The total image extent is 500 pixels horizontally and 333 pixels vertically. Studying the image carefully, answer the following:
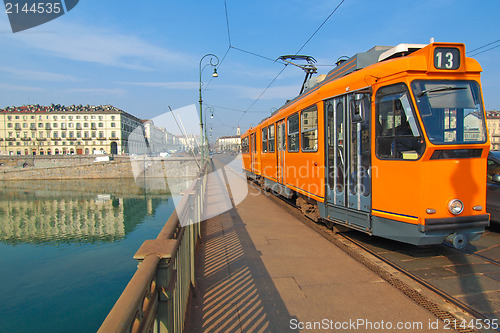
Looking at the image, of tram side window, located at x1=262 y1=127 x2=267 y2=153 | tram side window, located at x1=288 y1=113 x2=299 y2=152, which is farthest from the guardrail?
tram side window, located at x1=262 y1=127 x2=267 y2=153

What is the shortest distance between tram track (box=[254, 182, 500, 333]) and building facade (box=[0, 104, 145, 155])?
92.0 m

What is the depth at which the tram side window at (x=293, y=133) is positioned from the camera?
868 centimetres

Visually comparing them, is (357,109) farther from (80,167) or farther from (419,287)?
Answer: (80,167)

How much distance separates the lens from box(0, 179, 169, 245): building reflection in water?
80.4 feet

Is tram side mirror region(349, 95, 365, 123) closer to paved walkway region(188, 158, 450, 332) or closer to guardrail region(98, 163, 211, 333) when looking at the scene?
paved walkway region(188, 158, 450, 332)

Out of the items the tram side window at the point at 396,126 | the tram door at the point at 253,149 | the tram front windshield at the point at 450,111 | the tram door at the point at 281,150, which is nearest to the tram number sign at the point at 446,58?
the tram front windshield at the point at 450,111

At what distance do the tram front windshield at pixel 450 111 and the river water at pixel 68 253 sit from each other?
11.7 meters

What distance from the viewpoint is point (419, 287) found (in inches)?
169

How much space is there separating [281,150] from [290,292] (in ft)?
22.1

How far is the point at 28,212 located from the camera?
34.4m

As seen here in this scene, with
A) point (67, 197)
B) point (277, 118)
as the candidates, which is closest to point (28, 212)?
point (67, 197)

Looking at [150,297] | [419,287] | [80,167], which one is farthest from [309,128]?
[80,167]

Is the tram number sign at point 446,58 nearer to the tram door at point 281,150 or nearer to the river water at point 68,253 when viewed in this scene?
the tram door at point 281,150

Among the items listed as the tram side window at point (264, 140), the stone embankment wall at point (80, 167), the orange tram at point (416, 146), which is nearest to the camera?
the orange tram at point (416, 146)
